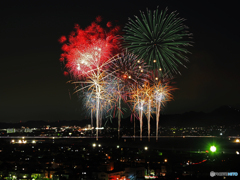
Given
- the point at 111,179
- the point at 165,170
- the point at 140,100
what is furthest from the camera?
the point at 140,100

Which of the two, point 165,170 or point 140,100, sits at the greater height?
point 140,100

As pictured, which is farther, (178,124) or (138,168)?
(178,124)

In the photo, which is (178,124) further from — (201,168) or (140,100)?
(201,168)

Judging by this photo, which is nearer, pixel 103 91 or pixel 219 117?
pixel 103 91

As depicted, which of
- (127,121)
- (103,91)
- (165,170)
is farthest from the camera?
(127,121)

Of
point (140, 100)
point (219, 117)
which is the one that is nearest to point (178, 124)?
point (219, 117)

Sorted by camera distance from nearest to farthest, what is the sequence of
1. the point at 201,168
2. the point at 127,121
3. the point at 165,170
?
the point at 201,168
the point at 165,170
the point at 127,121

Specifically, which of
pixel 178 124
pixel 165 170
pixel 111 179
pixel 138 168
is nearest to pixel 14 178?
pixel 111 179

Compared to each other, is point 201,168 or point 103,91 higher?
point 103,91

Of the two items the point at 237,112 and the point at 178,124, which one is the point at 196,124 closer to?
the point at 178,124
